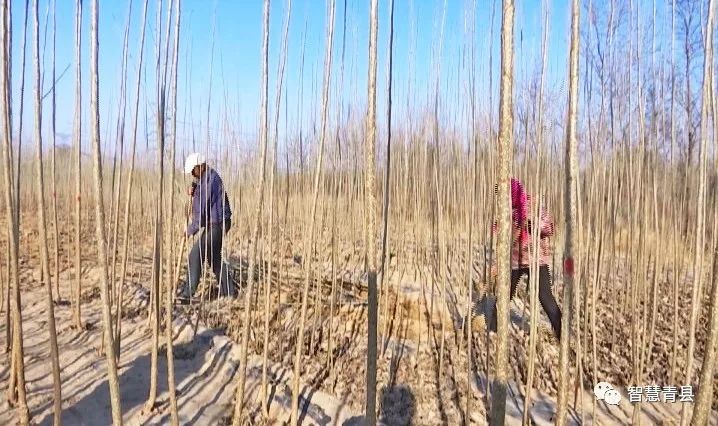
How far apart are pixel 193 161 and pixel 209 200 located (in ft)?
0.76

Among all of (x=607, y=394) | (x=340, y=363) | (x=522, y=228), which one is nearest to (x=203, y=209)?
(x=340, y=363)

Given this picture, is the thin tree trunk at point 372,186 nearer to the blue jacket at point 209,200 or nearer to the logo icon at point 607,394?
the logo icon at point 607,394

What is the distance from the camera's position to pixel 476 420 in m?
1.68

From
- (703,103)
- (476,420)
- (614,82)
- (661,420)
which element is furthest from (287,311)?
(703,103)

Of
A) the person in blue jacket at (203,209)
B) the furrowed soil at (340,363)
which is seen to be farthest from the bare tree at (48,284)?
the person in blue jacket at (203,209)

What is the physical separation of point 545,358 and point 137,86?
203 centimetres

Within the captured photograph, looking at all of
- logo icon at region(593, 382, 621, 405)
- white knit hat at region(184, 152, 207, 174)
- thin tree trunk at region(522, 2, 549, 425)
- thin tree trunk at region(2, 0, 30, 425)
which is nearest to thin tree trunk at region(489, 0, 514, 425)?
thin tree trunk at region(522, 2, 549, 425)

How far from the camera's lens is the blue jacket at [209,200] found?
100 inches

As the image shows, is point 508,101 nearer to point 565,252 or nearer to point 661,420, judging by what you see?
point 565,252

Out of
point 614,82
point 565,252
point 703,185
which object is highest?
point 614,82

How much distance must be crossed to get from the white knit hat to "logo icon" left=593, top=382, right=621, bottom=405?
7.09 ft

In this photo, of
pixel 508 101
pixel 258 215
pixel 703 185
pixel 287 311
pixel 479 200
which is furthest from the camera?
pixel 287 311

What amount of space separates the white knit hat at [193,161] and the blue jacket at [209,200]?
0.25 feet

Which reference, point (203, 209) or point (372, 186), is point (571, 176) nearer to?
point (372, 186)
